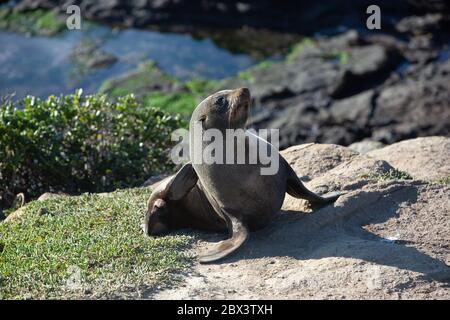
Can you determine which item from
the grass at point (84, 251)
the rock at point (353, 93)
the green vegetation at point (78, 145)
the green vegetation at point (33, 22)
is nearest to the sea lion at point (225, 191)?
the grass at point (84, 251)

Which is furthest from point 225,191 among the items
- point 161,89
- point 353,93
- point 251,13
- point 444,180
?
point 251,13

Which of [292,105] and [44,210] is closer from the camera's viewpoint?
[44,210]

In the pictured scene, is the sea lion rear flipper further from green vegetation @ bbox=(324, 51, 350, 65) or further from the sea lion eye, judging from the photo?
green vegetation @ bbox=(324, 51, 350, 65)

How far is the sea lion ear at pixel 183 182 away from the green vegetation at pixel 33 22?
17985 millimetres

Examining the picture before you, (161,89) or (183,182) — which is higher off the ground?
(183,182)

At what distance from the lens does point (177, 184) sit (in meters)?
6.81

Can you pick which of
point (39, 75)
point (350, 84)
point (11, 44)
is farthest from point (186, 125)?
point (11, 44)

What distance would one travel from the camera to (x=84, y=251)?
6305mm

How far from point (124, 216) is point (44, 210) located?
3.19 ft

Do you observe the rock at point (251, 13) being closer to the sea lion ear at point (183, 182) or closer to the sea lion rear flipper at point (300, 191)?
the sea lion rear flipper at point (300, 191)

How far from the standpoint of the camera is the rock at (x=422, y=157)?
27.2 feet

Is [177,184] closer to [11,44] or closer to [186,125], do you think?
[186,125]

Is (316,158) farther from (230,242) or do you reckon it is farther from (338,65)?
(338,65)

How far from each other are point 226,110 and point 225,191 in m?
0.71
